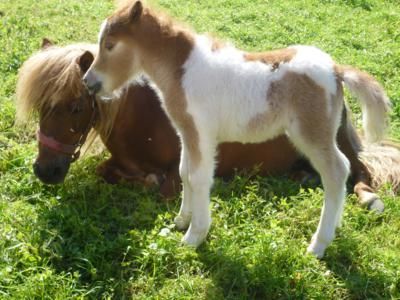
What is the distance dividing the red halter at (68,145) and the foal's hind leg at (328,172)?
1630 mm

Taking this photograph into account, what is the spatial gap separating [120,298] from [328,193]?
58.3 inches

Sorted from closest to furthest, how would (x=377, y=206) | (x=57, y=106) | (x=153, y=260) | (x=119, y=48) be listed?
(x=119, y=48) < (x=153, y=260) < (x=57, y=106) < (x=377, y=206)

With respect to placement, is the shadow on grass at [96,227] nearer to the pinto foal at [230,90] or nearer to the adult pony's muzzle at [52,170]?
the adult pony's muzzle at [52,170]

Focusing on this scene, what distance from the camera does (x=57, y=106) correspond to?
12.5ft

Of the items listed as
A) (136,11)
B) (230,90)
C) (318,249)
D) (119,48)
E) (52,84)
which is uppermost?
(136,11)

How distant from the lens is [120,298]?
3107 mm

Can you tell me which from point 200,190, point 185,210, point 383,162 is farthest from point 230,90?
point 383,162

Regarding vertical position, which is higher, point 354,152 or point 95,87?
point 95,87

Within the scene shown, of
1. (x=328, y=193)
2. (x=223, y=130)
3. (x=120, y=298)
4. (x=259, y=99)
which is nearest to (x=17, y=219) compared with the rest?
(x=120, y=298)

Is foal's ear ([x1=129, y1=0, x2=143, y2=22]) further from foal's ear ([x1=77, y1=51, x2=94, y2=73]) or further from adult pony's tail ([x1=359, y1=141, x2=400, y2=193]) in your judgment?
adult pony's tail ([x1=359, y1=141, x2=400, y2=193])

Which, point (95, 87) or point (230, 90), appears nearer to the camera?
point (230, 90)

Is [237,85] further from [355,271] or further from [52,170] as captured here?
[52,170]

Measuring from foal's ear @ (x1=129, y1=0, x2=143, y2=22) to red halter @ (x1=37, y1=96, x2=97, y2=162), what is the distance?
0.99 meters

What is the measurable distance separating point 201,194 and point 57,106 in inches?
53.1
